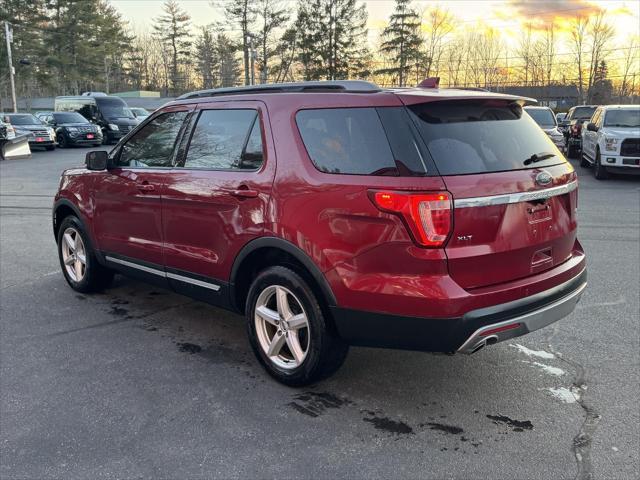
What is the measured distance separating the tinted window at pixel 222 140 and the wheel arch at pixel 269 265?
1.82ft

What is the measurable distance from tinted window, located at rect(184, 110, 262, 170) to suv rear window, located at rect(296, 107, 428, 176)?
1.56 feet

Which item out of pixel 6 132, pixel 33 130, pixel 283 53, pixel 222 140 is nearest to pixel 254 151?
pixel 222 140

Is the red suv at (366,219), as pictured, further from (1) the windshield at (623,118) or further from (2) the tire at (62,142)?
(2) the tire at (62,142)

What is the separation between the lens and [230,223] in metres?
3.88

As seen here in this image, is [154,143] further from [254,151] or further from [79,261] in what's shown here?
[79,261]

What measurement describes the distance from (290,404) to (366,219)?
1.26m

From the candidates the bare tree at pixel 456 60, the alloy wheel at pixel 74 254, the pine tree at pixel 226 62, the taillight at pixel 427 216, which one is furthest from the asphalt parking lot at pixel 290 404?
the bare tree at pixel 456 60

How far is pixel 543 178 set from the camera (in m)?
3.33

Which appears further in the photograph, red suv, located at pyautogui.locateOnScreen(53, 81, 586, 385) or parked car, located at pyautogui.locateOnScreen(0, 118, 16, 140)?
parked car, located at pyautogui.locateOnScreen(0, 118, 16, 140)

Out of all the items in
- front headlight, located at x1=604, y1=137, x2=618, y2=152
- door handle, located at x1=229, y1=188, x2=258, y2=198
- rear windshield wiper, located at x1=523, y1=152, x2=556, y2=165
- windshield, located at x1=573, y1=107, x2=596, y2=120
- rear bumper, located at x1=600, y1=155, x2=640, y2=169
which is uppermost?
windshield, located at x1=573, y1=107, x2=596, y2=120

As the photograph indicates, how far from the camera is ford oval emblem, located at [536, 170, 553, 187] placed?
130 inches

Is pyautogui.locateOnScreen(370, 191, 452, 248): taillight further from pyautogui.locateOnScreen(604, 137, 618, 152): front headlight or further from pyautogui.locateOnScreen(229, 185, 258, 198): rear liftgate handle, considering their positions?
pyautogui.locateOnScreen(604, 137, 618, 152): front headlight

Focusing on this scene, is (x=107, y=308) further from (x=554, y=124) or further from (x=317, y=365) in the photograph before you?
(x=554, y=124)

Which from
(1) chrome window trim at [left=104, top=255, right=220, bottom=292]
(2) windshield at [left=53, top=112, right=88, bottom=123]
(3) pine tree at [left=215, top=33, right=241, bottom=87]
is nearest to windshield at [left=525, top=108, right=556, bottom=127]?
(1) chrome window trim at [left=104, top=255, right=220, bottom=292]
